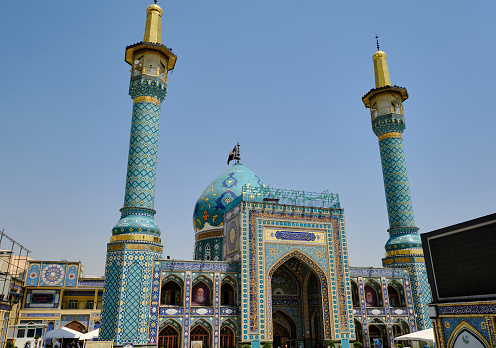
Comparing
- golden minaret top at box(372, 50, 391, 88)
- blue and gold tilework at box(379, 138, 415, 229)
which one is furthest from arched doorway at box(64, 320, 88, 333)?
golden minaret top at box(372, 50, 391, 88)

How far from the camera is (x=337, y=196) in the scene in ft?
74.5

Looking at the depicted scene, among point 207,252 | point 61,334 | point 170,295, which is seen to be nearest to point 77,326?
point 61,334

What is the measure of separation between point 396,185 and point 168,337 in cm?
1624

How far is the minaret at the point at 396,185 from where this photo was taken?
2350 centimetres

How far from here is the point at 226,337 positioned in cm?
1919

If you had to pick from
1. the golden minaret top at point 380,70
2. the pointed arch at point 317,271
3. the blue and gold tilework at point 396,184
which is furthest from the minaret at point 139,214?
the blue and gold tilework at point 396,184

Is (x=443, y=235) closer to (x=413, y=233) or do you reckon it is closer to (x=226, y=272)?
(x=226, y=272)

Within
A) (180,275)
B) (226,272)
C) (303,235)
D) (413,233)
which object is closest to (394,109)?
(413,233)

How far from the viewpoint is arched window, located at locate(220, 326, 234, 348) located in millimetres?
19031

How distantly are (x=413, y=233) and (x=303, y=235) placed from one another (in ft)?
26.2

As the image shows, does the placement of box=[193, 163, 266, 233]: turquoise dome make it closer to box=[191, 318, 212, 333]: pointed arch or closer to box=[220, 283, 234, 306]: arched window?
box=[220, 283, 234, 306]: arched window

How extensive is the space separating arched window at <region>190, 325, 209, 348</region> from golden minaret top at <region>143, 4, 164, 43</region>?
15.7 metres

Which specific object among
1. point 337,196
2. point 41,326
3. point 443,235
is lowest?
point 41,326

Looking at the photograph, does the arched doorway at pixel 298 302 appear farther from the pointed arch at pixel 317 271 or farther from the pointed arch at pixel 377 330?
the pointed arch at pixel 377 330
